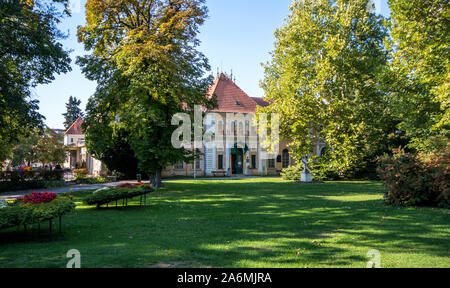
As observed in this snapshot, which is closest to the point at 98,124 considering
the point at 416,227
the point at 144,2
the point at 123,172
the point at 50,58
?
the point at 50,58

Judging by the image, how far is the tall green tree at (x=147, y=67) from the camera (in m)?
19.7

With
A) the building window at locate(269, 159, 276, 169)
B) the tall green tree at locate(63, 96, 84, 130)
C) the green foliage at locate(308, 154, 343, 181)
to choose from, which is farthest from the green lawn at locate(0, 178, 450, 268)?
the tall green tree at locate(63, 96, 84, 130)

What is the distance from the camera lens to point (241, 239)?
745 cm

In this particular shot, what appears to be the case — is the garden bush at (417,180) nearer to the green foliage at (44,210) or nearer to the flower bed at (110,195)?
the flower bed at (110,195)

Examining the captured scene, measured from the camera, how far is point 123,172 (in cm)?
3219

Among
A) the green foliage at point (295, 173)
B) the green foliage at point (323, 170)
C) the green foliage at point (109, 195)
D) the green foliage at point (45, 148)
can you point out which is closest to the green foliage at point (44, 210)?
the green foliage at point (109, 195)

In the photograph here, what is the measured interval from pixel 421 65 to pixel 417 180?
8.00 m

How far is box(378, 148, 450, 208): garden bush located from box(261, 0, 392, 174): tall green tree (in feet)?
37.2

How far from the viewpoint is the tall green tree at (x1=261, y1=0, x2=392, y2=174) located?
85.5ft

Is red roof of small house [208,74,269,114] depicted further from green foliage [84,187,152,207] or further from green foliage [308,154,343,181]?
green foliage [84,187,152,207]

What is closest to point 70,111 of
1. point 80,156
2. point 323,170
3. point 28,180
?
point 80,156

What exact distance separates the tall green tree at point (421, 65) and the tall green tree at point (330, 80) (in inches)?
183

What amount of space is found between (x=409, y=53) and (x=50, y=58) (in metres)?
19.4

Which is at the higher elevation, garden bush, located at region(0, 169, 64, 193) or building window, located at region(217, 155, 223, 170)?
building window, located at region(217, 155, 223, 170)
